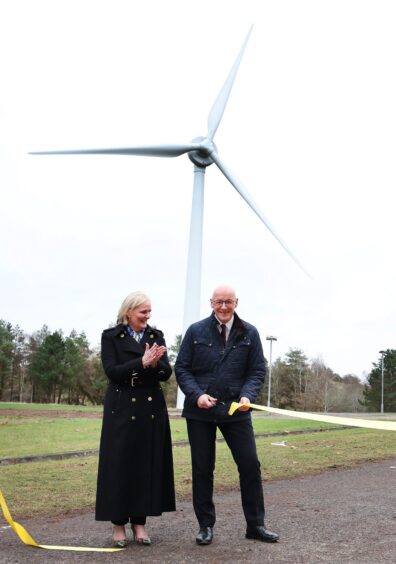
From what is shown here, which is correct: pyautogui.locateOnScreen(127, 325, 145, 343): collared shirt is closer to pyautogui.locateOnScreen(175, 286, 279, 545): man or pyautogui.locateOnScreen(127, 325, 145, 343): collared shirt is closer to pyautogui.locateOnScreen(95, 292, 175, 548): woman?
pyautogui.locateOnScreen(95, 292, 175, 548): woman

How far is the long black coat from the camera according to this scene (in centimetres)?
562

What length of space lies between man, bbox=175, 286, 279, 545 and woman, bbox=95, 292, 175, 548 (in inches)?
A: 10.2

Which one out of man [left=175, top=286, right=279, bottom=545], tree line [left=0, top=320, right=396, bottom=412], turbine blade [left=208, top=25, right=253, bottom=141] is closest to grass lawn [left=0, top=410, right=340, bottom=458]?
man [left=175, top=286, right=279, bottom=545]

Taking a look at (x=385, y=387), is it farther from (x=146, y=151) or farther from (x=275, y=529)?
(x=275, y=529)

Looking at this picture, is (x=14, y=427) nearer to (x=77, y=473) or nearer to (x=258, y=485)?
(x=77, y=473)

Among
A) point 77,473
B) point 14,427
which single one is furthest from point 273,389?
point 77,473

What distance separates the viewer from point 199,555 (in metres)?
5.12

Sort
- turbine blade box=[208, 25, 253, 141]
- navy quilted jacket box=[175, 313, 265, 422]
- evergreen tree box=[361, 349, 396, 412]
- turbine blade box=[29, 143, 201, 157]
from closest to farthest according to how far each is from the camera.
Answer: navy quilted jacket box=[175, 313, 265, 422] → turbine blade box=[29, 143, 201, 157] → turbine blade box=[208, 25, 253, 141] → evergreen tree box=[361, 349, 396, 412]

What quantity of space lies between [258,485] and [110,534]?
1.43 metres

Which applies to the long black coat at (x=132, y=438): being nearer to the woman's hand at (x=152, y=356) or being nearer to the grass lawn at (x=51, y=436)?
the woman's hand at (x=152, y=356)

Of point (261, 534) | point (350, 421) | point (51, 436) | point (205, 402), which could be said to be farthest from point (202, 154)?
point (350, 421)

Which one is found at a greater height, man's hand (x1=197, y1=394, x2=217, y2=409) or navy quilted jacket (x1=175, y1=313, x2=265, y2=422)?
navy quilted jacket (x1=175, y1=313, x2=265, y2=422)

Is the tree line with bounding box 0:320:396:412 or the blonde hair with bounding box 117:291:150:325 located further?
the tree line with bounding box 0:320:396:412

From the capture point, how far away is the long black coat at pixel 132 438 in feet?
18.4
